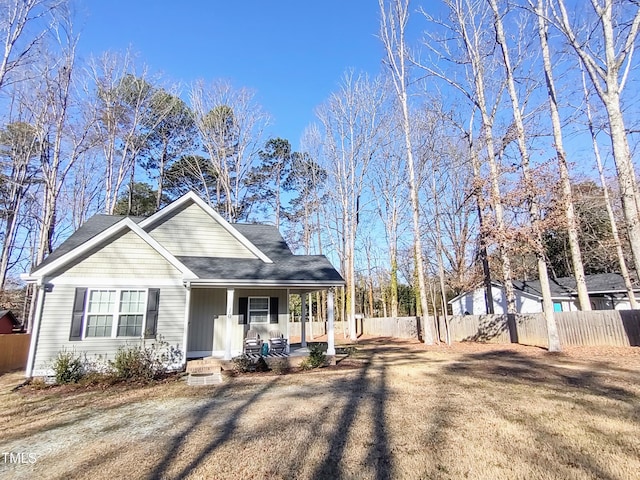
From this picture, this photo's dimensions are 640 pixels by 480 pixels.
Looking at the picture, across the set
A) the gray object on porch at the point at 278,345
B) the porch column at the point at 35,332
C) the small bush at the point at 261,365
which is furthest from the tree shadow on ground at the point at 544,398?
the porch column at the point at 35,332

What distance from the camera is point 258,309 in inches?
476

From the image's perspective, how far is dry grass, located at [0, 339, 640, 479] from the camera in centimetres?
388

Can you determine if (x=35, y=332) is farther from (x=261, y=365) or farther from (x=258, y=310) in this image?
(x=258, y=310)

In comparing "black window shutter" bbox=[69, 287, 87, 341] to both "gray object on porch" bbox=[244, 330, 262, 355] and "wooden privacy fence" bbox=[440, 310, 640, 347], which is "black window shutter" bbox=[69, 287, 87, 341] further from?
"wooden privacy fence" bbox=[440, 310, 640, 347]

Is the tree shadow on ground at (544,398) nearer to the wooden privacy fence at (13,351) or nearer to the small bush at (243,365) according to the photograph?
the small bush at (243,365)

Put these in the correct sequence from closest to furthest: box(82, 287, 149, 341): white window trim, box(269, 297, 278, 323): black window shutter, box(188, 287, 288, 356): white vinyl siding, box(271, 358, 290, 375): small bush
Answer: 1. box(82, 287, 149, 341): white window trim
2. box(271, 358, 290, 375): small bush
3. box(188, 287, 288, 356): white vinyl siding
4. box(269, 297, 278, 323): black window shutter

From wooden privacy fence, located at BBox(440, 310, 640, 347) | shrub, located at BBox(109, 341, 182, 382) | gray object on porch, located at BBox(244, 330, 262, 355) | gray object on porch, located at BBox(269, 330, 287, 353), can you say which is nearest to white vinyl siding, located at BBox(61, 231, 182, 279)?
shrub, located at BBox(109, 341, 182, 382)

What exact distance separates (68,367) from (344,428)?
24.9 ft

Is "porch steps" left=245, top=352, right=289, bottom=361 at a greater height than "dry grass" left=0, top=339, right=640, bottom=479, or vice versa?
"porch steps" left=245, top=352, right=289, bottom=361

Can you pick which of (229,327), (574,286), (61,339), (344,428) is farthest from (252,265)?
(574,286)

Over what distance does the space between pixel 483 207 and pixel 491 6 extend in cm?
812

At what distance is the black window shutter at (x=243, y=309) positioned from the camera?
39.0 feet

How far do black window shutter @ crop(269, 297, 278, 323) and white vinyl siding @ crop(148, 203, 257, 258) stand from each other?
1.90 metres

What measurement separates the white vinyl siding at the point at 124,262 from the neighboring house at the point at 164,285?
24 mm
